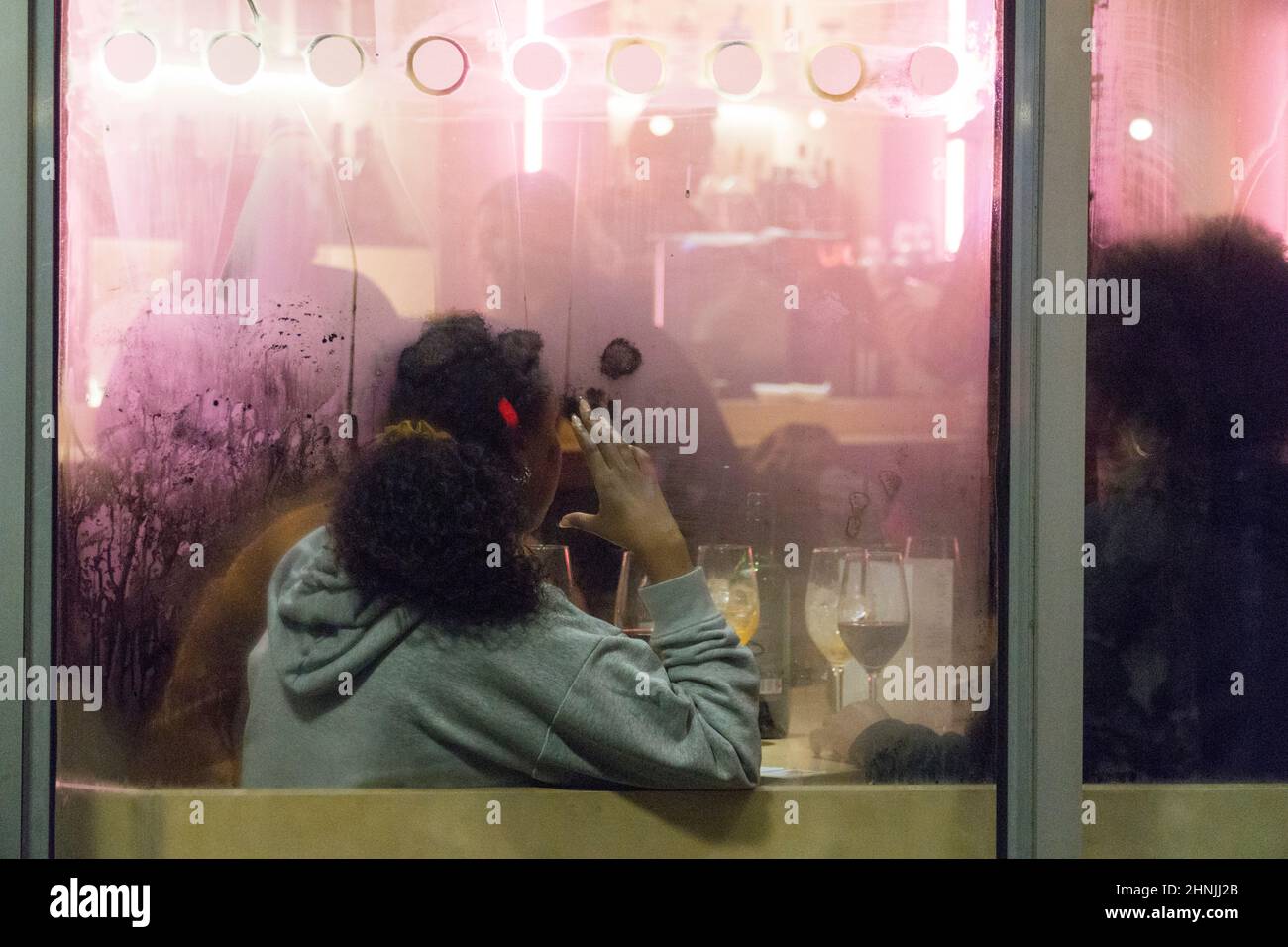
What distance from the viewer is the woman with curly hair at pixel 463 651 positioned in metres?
1.47

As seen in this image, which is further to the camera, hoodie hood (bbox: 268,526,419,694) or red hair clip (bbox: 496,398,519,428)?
red hair clip (bbox: 496,398,519,428)

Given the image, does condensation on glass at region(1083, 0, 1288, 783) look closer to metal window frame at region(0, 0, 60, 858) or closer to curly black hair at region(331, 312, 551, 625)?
curly black hair at region(331, 312, 551, 625)

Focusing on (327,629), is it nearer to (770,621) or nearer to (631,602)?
(631,602)

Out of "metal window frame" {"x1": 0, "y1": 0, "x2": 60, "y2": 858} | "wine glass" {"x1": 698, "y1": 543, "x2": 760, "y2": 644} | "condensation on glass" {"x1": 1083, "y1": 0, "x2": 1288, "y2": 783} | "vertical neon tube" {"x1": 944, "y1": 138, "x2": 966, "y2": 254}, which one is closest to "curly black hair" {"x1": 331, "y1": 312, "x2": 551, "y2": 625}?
"wine glass" {"x1": 698, "y1": 543, "x2": 760, "y2": 644}

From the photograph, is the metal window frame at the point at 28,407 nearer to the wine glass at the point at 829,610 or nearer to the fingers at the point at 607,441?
the fingers at the point at 607,441

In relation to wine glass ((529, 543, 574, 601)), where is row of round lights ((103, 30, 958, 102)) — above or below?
above

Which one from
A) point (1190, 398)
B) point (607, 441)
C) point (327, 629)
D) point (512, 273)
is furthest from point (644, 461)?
point (1190, 398)

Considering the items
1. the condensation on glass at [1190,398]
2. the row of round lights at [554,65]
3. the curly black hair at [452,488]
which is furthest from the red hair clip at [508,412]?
the condensation on glass at [1190,398]

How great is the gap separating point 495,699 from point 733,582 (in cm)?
35

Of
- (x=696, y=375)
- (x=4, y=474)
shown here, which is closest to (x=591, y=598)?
(x=696, y=375)

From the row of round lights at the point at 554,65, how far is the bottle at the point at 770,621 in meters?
0.55

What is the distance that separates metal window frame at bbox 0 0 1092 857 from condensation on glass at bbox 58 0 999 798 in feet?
0.11

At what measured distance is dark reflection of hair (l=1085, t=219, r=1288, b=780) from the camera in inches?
63.9
